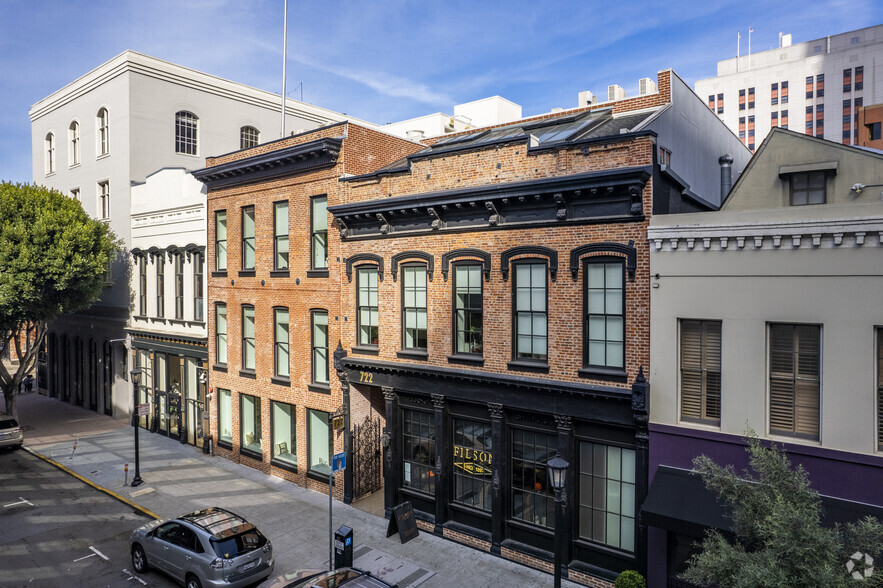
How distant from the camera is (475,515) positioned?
1578 cm

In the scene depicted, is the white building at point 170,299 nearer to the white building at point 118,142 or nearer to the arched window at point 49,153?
the white building at point 118,142

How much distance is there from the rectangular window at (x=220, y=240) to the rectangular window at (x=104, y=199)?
11.4 meters

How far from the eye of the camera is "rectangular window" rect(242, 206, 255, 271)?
22.8 metres

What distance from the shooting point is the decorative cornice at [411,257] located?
54.2ft

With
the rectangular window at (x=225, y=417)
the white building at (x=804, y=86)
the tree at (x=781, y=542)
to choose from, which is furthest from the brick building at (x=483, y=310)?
the white building at (x=804, y=86)

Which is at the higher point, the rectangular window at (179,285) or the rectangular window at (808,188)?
the rectangular window at (808,188)

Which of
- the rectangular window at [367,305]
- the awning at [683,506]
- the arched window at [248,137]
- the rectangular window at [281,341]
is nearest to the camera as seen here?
the awning at [683,506]

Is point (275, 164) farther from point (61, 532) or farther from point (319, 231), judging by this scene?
point (61, 532)

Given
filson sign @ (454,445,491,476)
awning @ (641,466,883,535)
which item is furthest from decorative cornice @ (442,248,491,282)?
awning @ (641,466,883,535)

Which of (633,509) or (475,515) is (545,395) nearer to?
(633,509)

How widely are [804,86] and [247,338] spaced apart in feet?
326

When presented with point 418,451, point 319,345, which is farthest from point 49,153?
point 418,451

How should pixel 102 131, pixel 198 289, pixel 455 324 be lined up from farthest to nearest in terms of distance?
pixel 102 131 < pixel 198 289 < pixel 455 324

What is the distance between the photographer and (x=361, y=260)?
18438mm
